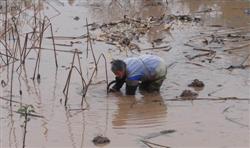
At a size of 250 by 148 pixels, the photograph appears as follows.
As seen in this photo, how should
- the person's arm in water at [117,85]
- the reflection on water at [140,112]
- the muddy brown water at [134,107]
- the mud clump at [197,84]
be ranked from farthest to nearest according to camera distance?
the mud clump at [197,84], the person's arm in water at [117,85], the reflection on water at [140,112], the muddy brown water at [134,107]

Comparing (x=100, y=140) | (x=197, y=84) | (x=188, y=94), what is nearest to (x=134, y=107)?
(x=188, y=94)

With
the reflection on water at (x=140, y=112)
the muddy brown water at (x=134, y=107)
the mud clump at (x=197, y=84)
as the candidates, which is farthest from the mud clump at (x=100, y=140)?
the mud clump at (x=197, y=84)

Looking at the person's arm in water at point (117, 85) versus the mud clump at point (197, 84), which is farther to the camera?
the mud clump at point (197, 84)

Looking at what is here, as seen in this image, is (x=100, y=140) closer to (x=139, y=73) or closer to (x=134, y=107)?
(x=134, y=107)

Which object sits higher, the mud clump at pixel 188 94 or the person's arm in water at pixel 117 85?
the person's arm in water at pixel 117 85

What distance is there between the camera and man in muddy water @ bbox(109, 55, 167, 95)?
752 cm

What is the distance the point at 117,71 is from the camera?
24.5ft

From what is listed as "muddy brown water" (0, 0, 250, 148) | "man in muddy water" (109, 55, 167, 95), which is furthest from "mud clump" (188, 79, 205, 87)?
"man in muddy water" (109, 55, 167, 95)

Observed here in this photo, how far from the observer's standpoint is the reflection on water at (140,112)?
658 centimetres

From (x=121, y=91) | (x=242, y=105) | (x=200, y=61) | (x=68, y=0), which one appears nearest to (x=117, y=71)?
(x=121, y=91)

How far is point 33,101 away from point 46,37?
159 inches

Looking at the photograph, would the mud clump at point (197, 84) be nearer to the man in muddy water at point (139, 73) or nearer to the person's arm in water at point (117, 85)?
the man in muddy water at point (139, 73)

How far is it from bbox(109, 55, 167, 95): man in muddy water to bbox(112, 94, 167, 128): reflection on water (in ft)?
0.55

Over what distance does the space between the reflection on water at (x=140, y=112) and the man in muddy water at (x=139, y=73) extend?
169 mm
